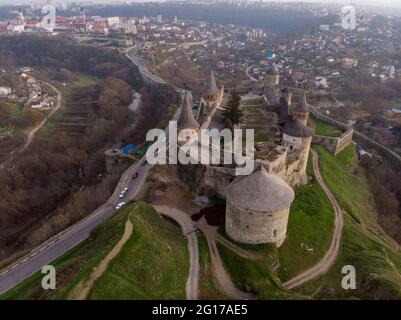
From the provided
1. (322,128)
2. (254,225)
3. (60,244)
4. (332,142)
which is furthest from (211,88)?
(60,244)

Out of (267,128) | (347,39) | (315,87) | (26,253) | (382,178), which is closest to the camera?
(26,253)

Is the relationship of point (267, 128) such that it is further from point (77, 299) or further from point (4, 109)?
point (4, 109)

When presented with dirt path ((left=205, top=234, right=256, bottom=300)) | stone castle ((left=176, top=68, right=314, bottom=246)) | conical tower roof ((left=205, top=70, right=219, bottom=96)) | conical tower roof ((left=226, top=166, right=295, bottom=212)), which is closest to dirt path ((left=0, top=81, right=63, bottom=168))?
conical tower roof ((left=205, top=70, right=219, bottom=96))

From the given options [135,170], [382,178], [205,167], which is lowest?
[382,178]

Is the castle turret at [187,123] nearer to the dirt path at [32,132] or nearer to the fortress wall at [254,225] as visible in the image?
Result: the fortress wall at [254,225]

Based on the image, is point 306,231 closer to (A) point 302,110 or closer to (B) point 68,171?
(A) point 302,110

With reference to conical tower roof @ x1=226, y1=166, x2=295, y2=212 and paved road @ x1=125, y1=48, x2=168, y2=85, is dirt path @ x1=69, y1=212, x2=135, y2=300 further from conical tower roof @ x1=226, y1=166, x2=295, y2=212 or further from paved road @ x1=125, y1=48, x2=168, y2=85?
paved road @ x1=125, y1=48, x2=168, y2=85

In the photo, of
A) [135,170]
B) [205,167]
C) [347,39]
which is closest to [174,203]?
[205,167]
